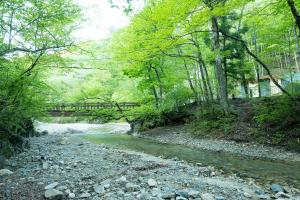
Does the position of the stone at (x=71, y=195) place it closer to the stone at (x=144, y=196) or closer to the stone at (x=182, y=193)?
the stone at (x=144, y=196)

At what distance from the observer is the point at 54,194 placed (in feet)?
15.7

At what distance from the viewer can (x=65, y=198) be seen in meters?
4.84

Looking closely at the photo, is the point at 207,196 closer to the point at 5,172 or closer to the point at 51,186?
the point at 51,186

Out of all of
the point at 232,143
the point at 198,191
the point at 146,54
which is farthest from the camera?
the point at 146,54

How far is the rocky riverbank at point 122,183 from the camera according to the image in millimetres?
4984

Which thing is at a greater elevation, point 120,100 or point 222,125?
point 120,100

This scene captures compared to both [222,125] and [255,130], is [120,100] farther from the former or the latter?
[255,130]

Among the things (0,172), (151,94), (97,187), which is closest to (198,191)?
(97,187)

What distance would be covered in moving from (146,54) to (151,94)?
7.60 m

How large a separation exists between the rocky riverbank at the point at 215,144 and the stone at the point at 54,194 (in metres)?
7.18

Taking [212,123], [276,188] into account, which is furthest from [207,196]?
[212,123]

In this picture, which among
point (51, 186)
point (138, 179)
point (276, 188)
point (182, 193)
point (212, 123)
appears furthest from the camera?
point (212, 123)

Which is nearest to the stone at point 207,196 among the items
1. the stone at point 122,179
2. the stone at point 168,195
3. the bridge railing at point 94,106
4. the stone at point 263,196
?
the stone at point 168,195

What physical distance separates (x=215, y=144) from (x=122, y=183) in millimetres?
7072
